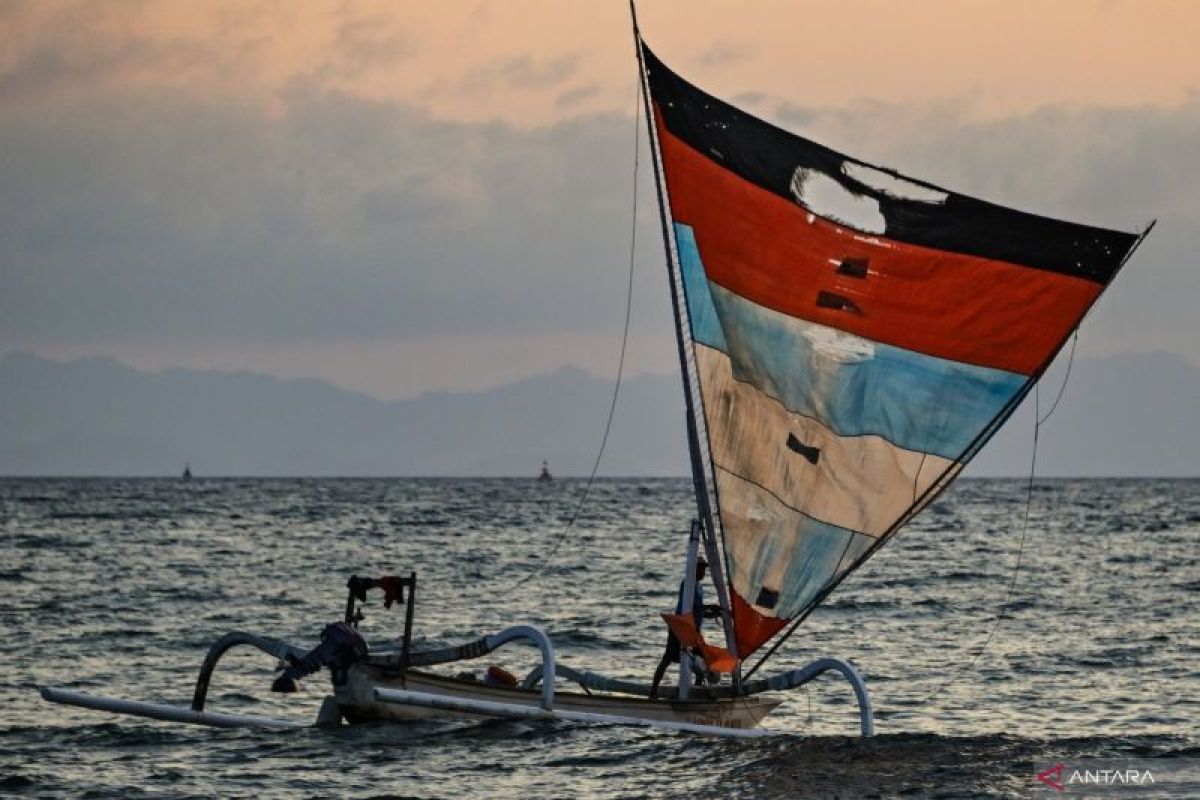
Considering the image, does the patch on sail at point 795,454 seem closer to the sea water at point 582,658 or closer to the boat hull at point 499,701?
the boat hull at point 499,701

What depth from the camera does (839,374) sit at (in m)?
21.8

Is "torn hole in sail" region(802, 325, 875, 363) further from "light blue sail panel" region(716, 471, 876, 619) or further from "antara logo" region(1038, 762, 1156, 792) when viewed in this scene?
"antara logo" region(1038, 762, 1156, 792)

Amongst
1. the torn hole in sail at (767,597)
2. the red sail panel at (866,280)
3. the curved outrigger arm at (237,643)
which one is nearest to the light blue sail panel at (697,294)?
the red sail panel at (866,280)

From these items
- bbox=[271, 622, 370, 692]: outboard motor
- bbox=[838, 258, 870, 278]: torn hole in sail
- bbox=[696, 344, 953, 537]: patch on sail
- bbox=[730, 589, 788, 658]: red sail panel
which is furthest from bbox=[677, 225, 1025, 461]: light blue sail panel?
bbox=[271, 622, 370, 692]: outboard motor

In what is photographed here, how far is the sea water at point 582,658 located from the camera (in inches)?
814

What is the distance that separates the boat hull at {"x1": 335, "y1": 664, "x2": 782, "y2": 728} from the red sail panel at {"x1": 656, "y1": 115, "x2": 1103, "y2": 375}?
4902 millimetres

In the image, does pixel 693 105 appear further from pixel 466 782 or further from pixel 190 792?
pixel 190 792

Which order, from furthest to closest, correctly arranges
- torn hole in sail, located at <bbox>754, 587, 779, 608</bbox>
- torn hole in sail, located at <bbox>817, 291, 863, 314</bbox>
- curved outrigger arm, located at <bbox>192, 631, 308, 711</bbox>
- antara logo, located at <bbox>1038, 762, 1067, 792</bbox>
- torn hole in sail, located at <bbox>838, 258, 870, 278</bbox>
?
torn hole in sail, located at <bbox>754, 587, 779, 608</bbox> < torn hole in sail, located at <bbox>817, 291, 863, 314</bbox> < torn hole in sail, located at <bbox>838, 258, 870, 278</bbox> < curved outrigger arm, located at <bbox>192, 631, 308, 711</bbox> < antara logo, located at <bbox>1038, 762, 1067, 792</bbox>

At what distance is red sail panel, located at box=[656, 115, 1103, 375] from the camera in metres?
21.0

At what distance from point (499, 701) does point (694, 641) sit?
241 cm

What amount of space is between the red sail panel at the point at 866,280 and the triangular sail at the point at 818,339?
0.02 meters

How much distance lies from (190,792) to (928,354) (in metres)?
9.74

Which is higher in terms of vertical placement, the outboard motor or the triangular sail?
the triangular sail

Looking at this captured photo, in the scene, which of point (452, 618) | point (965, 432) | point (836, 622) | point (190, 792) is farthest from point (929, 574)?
point (190, 792)
